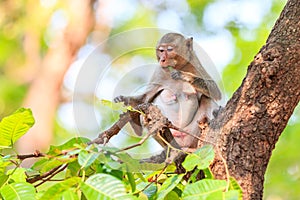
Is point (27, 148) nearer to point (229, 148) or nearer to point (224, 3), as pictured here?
point (224, 3)

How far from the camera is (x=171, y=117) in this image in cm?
125

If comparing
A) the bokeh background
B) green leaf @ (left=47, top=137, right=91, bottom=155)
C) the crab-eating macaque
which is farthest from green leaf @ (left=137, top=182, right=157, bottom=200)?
the bokeh background

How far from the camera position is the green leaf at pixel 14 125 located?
835 millimetres

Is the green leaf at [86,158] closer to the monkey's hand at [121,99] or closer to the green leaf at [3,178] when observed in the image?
the green leaf at [3,178]

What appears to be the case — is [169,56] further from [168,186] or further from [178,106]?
[168,186]

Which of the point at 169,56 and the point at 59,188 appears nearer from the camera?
the point at 59,188

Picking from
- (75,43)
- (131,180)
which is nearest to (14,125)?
(131,180)

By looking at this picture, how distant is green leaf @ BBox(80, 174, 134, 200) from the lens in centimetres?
69

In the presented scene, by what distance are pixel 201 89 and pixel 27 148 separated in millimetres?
2435

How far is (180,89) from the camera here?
4.13 ft

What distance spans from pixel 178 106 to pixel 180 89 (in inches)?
1.5

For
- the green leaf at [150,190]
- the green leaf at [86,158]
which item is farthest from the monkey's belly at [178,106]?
the green leaf at [86,158]

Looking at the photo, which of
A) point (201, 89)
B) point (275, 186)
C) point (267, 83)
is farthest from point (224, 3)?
point (267, 83)

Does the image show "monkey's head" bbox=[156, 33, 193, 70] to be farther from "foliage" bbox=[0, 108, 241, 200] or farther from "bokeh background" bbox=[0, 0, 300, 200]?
"bokeh background" bbox=[0, 0, 300, 200]
